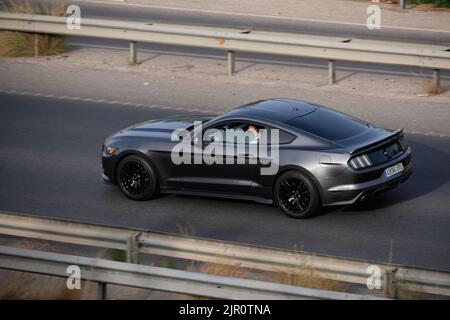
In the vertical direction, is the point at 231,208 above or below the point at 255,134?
below

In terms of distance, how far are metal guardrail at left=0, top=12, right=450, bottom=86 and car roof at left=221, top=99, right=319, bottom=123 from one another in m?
5.66

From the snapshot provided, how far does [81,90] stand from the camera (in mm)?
20719

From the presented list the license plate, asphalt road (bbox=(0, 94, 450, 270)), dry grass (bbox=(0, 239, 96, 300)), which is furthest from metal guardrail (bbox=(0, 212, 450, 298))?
the license plate

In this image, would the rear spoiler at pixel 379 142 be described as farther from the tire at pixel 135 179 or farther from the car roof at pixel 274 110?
the tire at pixel 135 179

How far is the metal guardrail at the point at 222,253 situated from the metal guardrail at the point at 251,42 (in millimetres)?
9886

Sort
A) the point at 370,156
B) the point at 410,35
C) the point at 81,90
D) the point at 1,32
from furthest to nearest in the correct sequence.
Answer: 1. the point at 410,35
2. the point at 1,32
3. the point at 81,90
4. the point at 370,156

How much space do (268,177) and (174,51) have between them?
10674mm

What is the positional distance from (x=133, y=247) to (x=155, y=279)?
113 cm

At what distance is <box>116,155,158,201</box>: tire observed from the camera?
14.4 m

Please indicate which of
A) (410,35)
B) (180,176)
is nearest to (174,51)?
(410,35)

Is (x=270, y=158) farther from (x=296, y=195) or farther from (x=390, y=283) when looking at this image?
(x=390, y=283)

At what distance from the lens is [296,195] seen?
13.4 m

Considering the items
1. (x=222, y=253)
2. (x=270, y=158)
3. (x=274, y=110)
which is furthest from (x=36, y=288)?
(x=274, y=110)

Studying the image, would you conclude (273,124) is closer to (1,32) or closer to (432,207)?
(432,207)
